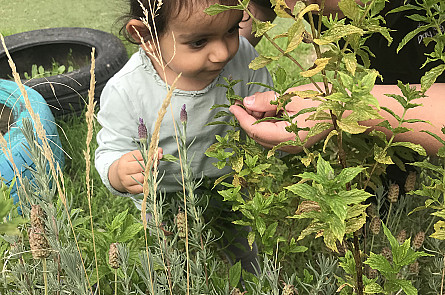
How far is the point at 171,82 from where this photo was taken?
68.1 inches

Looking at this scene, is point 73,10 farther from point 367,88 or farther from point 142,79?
point 367,88

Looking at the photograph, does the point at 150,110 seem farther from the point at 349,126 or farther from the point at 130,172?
the point at 349,126

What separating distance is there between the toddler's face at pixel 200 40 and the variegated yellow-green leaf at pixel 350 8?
58 centimetres

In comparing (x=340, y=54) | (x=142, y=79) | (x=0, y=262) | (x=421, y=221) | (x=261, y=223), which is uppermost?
(x=340, y=54)

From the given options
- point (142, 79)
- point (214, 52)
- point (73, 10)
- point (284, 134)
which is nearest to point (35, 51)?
point (73, 10)

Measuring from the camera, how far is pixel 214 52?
1496 millimetres

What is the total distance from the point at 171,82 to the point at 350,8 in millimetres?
937

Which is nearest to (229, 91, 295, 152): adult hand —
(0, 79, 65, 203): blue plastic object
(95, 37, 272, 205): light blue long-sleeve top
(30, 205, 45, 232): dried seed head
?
(95, 37, 272, 205): light blue long-sleeve top

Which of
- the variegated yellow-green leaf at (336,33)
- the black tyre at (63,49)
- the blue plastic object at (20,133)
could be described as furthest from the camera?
the black tyre at (63,49)

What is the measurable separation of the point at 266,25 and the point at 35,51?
11.2 feet

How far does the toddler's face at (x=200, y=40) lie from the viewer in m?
1.43

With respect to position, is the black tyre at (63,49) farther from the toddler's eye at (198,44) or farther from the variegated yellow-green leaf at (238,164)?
Result: the variegated yellow-green leaf at (238,164)

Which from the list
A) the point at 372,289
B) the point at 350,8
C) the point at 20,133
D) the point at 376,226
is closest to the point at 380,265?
the point at 372,289

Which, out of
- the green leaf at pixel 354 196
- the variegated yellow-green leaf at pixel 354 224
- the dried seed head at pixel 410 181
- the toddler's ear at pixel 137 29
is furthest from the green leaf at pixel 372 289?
the toddler's ear at pixel 137 29
